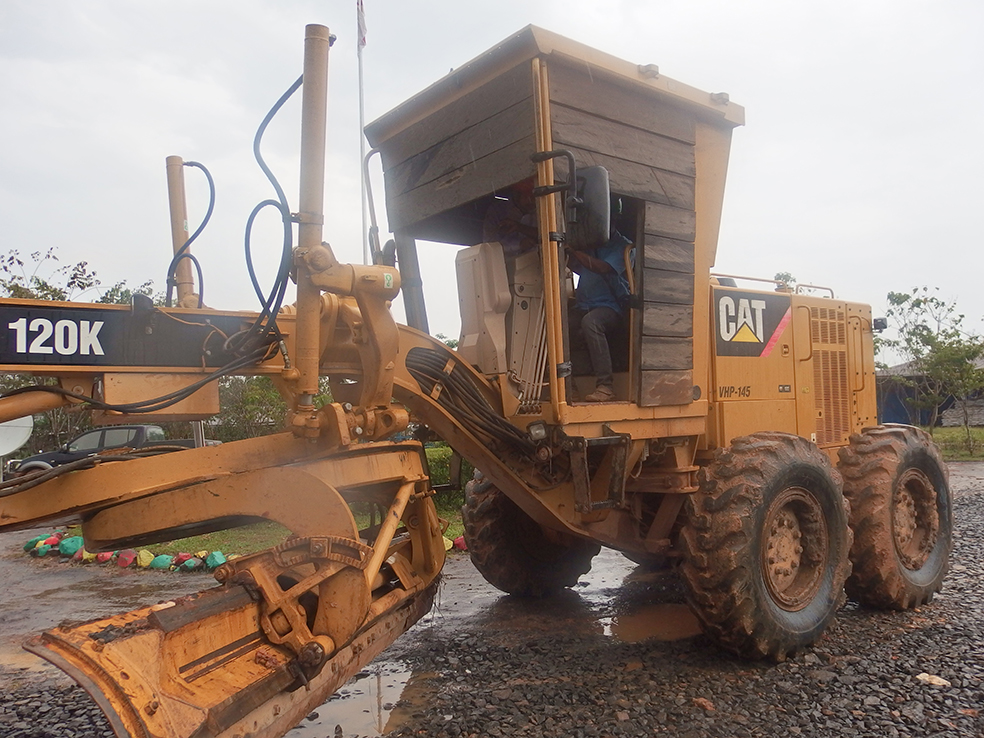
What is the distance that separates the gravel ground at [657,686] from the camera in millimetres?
3828

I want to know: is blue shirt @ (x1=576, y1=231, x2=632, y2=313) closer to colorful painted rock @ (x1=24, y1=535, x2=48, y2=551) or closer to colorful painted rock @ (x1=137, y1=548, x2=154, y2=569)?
colorful painted rock @ (x1=137, y1=548, x2=154, y2=569)

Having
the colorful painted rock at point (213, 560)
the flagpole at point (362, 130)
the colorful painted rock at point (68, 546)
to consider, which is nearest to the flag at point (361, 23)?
the flagpole at point (362, 130)

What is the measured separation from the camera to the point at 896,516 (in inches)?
233

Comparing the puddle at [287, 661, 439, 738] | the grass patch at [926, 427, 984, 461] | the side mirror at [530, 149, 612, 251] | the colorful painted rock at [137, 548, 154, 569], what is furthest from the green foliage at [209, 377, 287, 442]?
the grass patch at [926, 427, 984, 461]

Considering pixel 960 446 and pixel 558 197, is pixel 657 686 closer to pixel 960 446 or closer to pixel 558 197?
pixel 558 197

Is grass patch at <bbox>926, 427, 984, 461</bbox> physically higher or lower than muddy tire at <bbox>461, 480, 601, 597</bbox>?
lower

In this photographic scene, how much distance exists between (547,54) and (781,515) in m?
3.09

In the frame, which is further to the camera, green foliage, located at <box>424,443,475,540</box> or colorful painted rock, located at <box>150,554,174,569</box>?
green foliage, located at <box>424,443,475,540</box>

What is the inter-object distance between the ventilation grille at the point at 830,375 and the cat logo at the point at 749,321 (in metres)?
0.53

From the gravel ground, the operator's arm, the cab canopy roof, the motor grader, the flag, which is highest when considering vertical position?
Result: the flag

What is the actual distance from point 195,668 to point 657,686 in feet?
8.31

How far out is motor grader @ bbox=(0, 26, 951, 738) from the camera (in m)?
3.12

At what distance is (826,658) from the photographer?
474cm

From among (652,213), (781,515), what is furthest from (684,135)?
(781,515)
